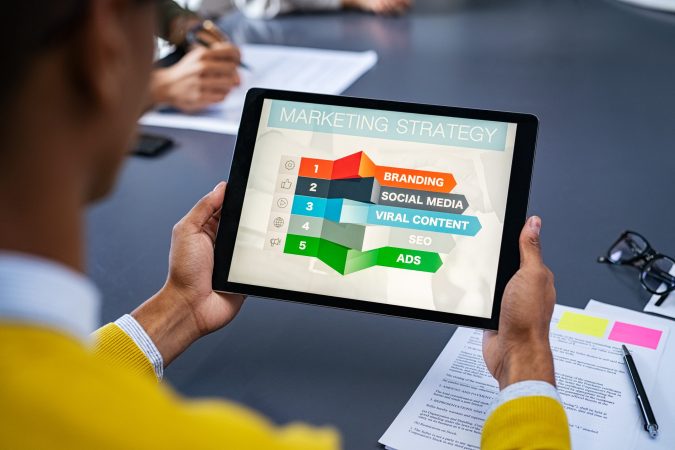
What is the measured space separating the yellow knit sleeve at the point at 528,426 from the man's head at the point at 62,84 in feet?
1.60

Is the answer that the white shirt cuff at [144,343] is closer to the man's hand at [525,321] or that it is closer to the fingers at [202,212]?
the fingers at [202,212]

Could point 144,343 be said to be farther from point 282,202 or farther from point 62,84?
point 62,84

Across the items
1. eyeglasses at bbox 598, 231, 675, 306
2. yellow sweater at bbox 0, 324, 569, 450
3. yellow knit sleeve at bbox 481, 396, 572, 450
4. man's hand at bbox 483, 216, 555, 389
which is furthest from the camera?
eyeglasses at bbox 598, 231, 675, 306

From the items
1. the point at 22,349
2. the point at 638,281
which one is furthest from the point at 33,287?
the point at 638,281

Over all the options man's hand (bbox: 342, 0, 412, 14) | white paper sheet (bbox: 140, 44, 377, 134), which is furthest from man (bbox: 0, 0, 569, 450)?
man's hand (bbox: 342, 0, 412, 14)

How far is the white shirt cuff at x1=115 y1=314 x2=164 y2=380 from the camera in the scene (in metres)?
0.96

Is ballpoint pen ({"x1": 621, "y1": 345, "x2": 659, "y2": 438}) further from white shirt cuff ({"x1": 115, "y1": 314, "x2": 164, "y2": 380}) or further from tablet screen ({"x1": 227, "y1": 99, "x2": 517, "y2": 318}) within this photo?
white shirt cuff ({"x1": 115, "y1": 314, "x2": 164, "y2": 380})

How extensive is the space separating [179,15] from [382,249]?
Result: 3.85 feet

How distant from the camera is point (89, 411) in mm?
434

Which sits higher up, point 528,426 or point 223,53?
point 223,53

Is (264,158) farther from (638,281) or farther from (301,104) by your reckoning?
(638,281)

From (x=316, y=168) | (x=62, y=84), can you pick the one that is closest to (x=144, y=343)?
(x=316, y=168)

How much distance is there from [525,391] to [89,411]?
0.52m

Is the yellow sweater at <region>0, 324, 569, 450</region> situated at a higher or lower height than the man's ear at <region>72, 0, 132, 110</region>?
lower
